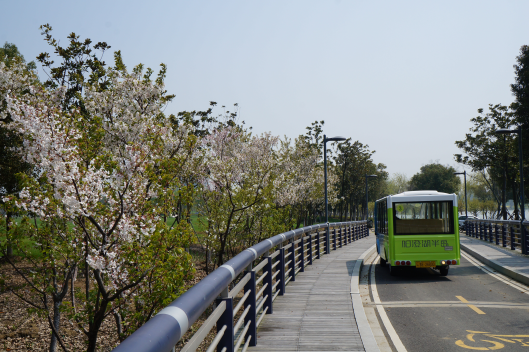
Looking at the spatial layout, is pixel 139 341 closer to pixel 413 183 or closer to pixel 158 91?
pixel 158 91

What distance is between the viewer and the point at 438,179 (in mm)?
91312

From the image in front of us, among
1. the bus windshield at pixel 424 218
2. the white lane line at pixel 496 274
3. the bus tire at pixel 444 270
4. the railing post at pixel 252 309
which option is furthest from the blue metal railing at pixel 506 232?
the railing post at pixel 252 309

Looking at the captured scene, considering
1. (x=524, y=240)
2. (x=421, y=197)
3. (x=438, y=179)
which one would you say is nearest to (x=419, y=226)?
(x=421, y=197)

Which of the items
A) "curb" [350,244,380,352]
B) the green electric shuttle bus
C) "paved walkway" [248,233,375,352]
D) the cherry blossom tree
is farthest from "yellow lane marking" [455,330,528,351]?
the green electric shuttle bus

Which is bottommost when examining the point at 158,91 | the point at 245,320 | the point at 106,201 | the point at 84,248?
the point at 245,320

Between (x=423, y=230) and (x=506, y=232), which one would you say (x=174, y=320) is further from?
(x=506, y=232)

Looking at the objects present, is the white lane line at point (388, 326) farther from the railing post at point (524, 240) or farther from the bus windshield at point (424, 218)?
the railing post at point (524, 240)

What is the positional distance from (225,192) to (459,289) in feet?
30.6

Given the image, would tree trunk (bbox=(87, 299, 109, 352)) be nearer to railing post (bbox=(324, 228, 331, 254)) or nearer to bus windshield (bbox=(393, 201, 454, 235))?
bus windshield (bbox=(393, 201, 454, 235))

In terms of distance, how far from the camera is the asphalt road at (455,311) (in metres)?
7.03

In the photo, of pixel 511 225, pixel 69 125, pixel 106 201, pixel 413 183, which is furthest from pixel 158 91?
pixel 413 183

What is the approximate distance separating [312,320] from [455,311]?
11.2 ft

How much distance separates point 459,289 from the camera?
12000 millimetres

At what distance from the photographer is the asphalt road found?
7027mm
